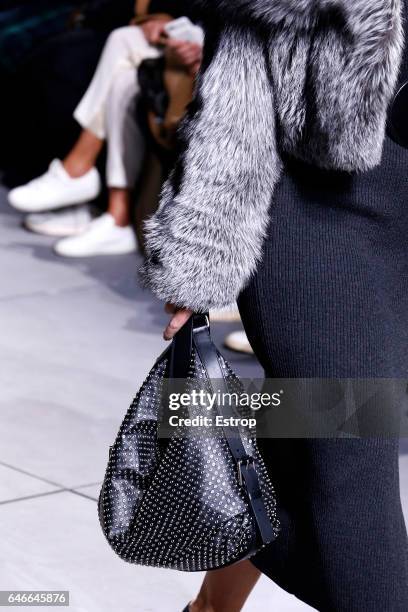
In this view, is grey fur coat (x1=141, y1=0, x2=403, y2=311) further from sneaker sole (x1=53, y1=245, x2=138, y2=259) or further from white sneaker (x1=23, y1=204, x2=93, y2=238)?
white sneaker (x1=23, y1=204, x2=93, y2=238)

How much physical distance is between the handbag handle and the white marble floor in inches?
29.9

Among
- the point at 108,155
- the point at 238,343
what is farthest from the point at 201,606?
the point at 108,155

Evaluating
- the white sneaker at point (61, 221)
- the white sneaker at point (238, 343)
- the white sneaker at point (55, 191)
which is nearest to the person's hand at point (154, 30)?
the white sneaker at point (55, 191)

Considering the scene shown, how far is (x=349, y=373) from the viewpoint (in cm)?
173

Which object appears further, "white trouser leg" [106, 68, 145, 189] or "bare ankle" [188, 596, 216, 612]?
"white trouser leg" [106, 68, 145, 189]

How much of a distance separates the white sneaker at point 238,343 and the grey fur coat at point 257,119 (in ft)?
7.50

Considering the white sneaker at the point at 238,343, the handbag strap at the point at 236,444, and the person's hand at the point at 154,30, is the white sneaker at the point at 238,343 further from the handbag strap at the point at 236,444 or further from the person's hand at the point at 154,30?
the handbag strap at the point at 236,444

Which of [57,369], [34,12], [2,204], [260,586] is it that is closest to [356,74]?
[260,586]

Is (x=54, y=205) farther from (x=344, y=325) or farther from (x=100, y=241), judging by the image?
(x=344, y=325)

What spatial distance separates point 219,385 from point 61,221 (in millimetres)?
4211

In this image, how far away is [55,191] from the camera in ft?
18.9

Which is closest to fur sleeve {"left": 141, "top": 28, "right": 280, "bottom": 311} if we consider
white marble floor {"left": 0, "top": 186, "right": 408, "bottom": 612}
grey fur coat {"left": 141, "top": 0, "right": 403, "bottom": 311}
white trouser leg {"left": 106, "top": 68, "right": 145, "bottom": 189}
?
grey fur coat {"left": 141, "top": 0, "right": 403, "bottom": 311}

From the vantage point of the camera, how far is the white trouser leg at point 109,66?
5609 mm

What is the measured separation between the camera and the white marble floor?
8.38ft
